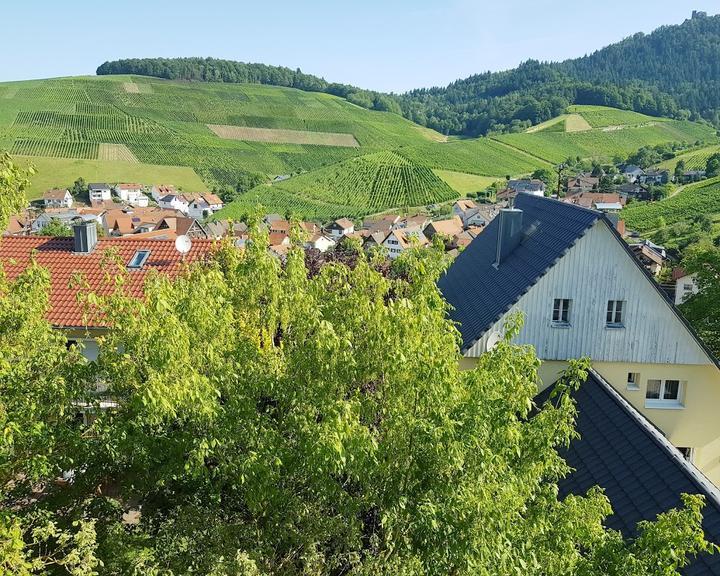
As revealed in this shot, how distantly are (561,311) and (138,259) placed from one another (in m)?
15.9

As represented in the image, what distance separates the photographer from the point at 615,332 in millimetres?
15992

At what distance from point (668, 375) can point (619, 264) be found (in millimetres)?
3425

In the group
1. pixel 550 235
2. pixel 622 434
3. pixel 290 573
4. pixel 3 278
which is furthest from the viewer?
pixel 550 235

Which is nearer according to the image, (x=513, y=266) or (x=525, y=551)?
(x=525, y=551)

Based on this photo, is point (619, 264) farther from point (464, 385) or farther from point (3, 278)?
point (3, 278)

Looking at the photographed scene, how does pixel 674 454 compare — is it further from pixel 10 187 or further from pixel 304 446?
pixel 10 187

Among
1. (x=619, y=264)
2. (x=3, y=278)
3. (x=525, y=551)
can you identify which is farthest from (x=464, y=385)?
(x=619, y=264)

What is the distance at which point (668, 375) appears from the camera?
16203mm

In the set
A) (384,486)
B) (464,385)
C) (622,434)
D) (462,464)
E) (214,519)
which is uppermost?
(464,385)

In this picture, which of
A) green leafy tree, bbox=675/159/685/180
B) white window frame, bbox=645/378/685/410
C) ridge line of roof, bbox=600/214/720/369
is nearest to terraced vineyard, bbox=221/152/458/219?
green leafy tree, bbox=675/159/685/180

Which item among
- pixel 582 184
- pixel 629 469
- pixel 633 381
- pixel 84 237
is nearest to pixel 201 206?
pixel 582 184

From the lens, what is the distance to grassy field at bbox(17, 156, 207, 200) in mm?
139750

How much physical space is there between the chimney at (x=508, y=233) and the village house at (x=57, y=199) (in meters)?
124

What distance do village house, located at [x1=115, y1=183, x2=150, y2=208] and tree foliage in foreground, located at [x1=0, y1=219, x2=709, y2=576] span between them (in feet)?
446
